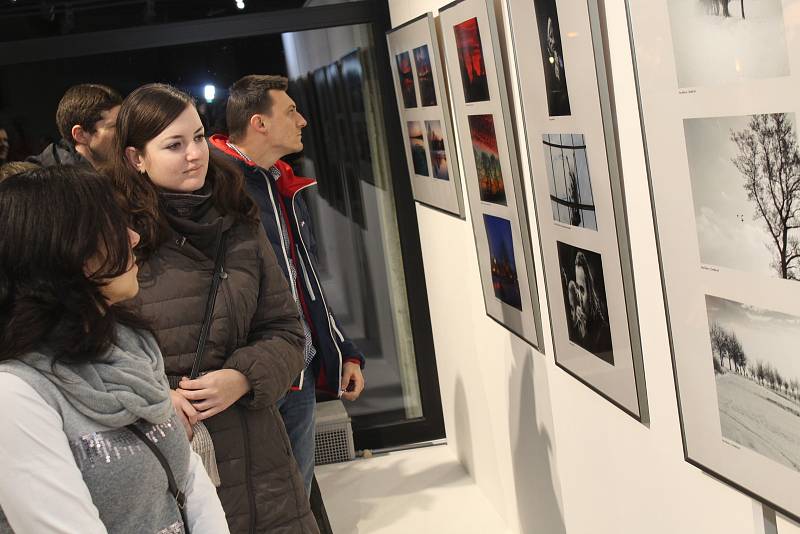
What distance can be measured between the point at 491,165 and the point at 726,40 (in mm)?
1601

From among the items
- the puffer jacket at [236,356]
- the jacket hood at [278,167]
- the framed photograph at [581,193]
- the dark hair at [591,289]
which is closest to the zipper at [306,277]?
the jacket hood at [278,167]

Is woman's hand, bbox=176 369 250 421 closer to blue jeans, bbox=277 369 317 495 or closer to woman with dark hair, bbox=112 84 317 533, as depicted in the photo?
woman with dark hair, bbox=112 84 317 533

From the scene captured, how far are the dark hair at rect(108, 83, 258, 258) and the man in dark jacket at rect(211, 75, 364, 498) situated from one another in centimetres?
61

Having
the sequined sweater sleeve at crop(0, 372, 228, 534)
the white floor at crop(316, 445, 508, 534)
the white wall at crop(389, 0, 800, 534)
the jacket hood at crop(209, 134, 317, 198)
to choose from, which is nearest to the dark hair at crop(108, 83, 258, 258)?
the jacket hood at crop(209, 134, 317, 198)

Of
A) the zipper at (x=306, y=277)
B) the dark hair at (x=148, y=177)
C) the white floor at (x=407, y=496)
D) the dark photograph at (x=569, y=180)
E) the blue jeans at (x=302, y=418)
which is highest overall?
the dark hair at (x=148, y=177)

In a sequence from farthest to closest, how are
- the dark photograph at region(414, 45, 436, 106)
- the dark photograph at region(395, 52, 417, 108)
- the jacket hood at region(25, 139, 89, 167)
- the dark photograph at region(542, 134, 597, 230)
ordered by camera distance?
the dark photograph at region(395, 52, 417, 108) → the dark photograph at region(414, 45, 436, 106) → the jacket hood at region(25, 139, 89, 167) → the dark photograph at region(542, 134, 597, 230)

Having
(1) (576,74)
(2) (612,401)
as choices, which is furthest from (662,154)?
(2) (612,401)

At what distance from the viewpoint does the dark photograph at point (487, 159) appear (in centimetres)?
301

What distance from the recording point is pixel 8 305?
144cm

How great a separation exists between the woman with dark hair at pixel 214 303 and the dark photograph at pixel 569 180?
2.55 feet

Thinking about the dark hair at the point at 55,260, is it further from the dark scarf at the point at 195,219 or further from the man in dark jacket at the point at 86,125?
the man in dark jacket at the point at 86,125

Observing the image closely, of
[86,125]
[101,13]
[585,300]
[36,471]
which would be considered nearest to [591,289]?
[585,300]

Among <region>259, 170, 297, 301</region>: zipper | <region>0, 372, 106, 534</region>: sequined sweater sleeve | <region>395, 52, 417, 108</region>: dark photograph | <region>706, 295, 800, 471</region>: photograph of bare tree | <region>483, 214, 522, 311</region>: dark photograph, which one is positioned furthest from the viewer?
<region>395, 52, 417, 108</region>: dark photograph

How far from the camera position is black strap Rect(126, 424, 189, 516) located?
1524mm
